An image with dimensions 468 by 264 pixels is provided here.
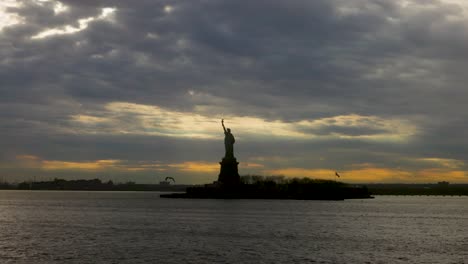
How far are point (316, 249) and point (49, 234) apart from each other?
88.1 feet

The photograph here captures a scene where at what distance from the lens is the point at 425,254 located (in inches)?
1826

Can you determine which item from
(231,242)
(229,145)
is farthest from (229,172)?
(231,242)

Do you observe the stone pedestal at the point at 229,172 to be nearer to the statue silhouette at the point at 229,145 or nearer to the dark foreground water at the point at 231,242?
the statue silhouette at the point at 229,145

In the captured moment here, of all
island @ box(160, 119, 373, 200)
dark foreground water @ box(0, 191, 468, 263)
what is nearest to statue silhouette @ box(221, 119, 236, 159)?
island @ box(160, 119, 373, 200)

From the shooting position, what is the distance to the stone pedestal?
5502 inches

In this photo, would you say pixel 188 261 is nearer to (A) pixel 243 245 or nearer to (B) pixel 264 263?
(B) pixel 264 263

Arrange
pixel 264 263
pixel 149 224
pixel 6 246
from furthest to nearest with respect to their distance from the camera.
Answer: pixel 149 224 < pixel 6 246 < pixel 264 263

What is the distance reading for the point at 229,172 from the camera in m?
142

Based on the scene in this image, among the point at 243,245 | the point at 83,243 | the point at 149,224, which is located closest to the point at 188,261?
the point at 243,245

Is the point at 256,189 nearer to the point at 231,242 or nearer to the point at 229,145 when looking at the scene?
the point at 229,145

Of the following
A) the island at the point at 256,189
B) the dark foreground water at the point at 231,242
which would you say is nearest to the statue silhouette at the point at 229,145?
the island at the point at 256,189

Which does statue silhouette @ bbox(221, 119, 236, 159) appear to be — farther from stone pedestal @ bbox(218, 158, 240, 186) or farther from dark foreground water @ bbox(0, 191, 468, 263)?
dark foreground water @ bbox(0, 191, 468, 263)

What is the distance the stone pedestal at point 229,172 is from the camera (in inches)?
5502

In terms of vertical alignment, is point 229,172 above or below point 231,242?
above
